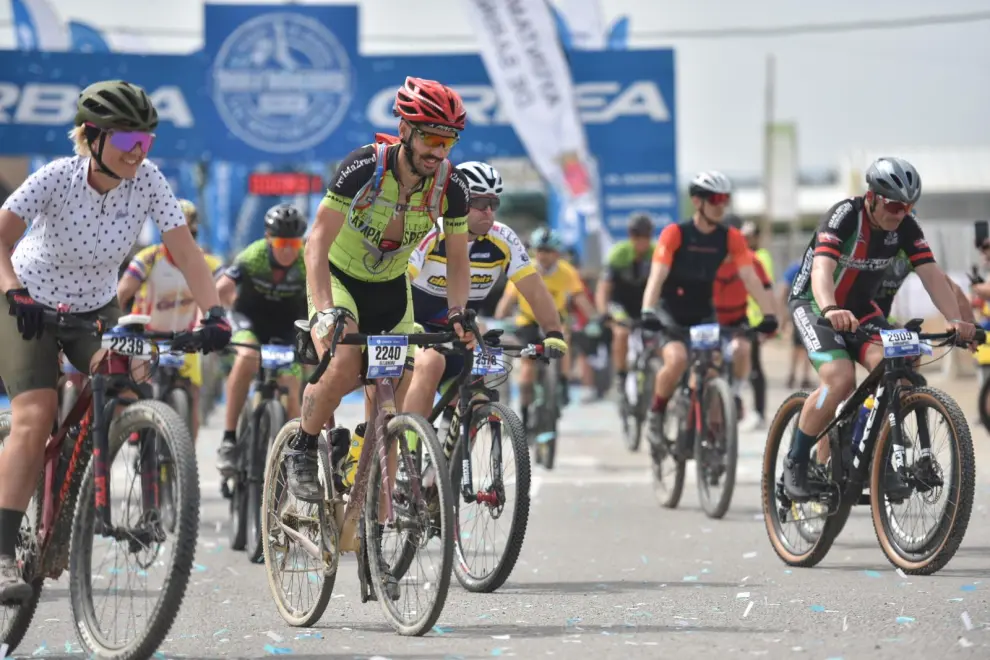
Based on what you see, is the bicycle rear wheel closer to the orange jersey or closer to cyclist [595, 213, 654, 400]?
the orange jersey

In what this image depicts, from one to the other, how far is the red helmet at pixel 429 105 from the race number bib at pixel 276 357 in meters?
3.30

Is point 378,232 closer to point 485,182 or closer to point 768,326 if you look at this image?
point 485,182

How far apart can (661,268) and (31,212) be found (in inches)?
239

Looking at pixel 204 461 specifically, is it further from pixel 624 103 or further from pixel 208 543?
pixel 624 103

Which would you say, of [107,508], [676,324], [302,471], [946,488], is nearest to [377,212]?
[302,471]

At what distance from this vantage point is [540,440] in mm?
14156

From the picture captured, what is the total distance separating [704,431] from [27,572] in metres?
5.81

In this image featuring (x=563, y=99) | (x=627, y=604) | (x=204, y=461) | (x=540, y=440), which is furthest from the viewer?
(x=563, y=99)

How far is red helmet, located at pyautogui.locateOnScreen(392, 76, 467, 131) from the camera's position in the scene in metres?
6.55

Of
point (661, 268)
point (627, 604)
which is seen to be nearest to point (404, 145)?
point (627, 604)

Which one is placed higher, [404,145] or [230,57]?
[230,57]

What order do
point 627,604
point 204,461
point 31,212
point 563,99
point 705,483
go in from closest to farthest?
point 31,212
point 627,604
point 705,483
point 204,461
point 563,99

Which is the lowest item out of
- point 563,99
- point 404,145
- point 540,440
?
point 540,440

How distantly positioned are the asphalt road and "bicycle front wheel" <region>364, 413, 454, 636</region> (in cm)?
14
